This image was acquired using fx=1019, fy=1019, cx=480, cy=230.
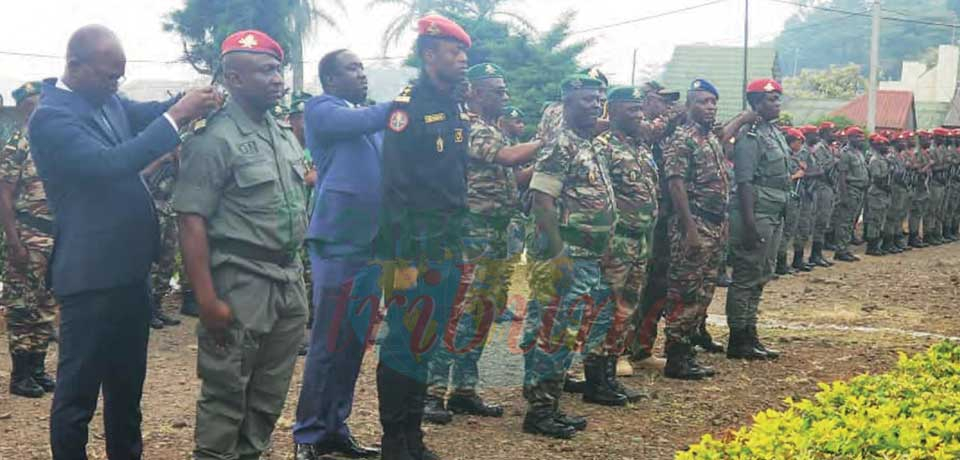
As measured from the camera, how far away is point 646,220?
6.07m

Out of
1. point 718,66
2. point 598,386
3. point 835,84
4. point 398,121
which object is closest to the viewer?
point 398,121

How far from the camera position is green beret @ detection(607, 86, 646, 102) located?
20.0ft

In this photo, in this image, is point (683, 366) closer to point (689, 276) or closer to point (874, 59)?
point (689, 276)

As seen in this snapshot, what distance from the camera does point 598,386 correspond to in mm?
6176

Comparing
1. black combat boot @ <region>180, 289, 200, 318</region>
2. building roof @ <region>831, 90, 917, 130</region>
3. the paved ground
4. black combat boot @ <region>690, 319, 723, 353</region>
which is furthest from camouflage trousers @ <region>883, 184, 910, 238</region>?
building roof @ <region>831, 90, 917, 130</region>

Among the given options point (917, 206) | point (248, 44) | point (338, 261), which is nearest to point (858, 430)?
point (338, 261)

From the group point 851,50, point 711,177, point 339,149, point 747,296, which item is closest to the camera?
point 339,149

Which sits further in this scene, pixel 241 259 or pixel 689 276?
pixel 689 276

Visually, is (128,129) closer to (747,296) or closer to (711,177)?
(711,177)

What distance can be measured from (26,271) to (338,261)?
2.54 m

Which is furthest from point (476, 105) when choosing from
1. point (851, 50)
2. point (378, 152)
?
point (851, 50)

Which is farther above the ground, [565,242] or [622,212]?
[622,212]

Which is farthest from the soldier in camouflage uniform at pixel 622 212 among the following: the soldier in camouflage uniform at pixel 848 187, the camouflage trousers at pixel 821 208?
the soldier in camouflage uniform at pixel 848 187

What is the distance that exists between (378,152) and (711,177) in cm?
284
